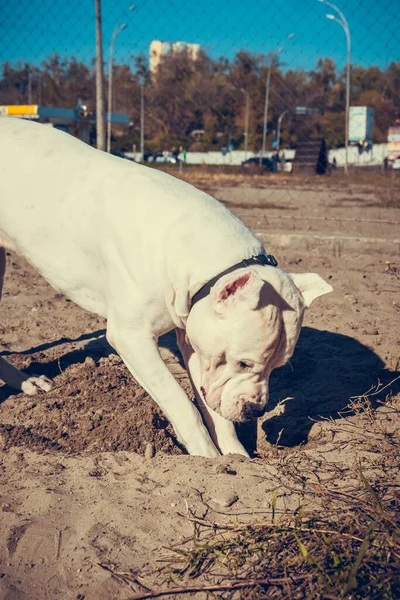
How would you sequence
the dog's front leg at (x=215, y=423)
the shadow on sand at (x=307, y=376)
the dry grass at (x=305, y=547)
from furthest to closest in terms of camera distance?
the shadow on sand at (x=307, y=376), the dog's front leg at (x=215, y=423), the dry grass at (x=305, y=547)

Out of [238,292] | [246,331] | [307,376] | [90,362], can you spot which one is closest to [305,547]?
[246,331]

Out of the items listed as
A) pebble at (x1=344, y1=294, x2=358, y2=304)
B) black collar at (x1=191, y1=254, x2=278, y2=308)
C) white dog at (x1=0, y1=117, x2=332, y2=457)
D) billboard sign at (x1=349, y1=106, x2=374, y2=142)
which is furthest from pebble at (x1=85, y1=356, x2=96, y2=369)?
billboard sign at (x1=349, y1=106, x2=374, y2=142)

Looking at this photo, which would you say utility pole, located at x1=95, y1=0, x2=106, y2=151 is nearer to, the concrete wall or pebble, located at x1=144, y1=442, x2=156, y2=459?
pebble, located at x1=144, y1=442, x2=156, y2=459

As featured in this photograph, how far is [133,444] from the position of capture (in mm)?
3309

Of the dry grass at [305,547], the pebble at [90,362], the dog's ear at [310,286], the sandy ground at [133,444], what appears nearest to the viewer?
the dry grass at [305,547]

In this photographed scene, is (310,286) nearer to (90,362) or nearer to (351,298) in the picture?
(90,362)

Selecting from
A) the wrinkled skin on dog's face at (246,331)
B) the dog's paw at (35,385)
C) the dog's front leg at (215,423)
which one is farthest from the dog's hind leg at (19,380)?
the wrinkled skin on dog's face at (246,331)

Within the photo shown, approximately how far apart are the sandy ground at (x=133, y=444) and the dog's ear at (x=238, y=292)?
0.79 m

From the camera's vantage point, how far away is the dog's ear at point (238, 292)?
2.57 metres

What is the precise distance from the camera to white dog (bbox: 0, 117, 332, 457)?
2.75m

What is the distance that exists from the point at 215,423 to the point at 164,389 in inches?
17.2

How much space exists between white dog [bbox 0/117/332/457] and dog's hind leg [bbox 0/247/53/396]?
873mm

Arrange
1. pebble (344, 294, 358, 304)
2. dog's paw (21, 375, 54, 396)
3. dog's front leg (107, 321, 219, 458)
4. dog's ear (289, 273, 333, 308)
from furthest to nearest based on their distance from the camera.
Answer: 1. pebble (344, 294, 358, 304)
2. dog's paw (21, 375, 54, 396)
3. dog's front leg (107, 321, 219, 458)
4. dog's ear (289, 273, 333, 308)

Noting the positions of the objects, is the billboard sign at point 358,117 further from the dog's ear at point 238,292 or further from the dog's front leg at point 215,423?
the dog's ear at point 238,292
